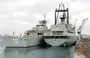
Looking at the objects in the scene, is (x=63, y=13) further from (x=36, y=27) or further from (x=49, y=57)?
(x=49, y=57)

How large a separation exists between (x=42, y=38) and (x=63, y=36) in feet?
45.9

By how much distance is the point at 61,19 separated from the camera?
5217 inches

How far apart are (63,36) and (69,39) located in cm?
425

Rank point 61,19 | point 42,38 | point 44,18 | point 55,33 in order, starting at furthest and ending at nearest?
point 44,18
point 61,19
point 42,38
point 55,33

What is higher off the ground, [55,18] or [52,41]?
[55,18]

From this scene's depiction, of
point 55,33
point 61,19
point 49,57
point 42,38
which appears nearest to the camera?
point 49,57

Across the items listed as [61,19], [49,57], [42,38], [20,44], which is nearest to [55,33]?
[42,38]

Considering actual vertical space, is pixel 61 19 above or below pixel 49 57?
above

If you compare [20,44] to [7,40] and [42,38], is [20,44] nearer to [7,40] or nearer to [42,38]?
[7,40]

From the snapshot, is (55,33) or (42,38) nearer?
(55,33)

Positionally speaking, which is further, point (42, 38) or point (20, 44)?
point (42, 38)

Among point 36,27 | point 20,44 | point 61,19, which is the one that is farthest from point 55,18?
point 20,44

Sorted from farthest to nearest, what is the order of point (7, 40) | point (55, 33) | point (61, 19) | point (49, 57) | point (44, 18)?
point (44, 18) < point (61, 19) < point (55, 33) < point (7, 40) < point (49, 57)

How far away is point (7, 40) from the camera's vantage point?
330 ft
